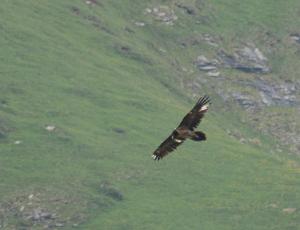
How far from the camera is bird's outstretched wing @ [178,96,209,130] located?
59.6 metres

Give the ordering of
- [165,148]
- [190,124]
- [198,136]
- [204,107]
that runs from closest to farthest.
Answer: [198,136] < [204,107] < [190,124] < [165,148]

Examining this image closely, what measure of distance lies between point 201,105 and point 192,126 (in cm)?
104

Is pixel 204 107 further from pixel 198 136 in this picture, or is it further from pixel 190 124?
pixel 198 136

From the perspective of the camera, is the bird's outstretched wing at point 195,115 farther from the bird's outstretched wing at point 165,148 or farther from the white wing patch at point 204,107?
the bird's outstretched wing at point 165,148

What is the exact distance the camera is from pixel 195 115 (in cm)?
6031

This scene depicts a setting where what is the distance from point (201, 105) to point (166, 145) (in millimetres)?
2850

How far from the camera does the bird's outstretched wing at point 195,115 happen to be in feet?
196

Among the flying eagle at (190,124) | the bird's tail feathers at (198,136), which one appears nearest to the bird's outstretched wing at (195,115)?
the flying eagle at (190,124)

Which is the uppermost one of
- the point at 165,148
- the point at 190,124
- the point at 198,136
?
the point at 198,136

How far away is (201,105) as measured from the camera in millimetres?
59812

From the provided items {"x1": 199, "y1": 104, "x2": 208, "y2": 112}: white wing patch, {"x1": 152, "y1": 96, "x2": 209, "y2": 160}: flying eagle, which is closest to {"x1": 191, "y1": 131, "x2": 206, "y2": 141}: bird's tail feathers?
{"x1": 152, "y1": 96, "x2": 209, "y2": 160}: flying eagle

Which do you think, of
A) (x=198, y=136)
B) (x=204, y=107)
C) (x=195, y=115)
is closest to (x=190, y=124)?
(x=195, y=115)

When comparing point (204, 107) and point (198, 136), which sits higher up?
point (204, 107)

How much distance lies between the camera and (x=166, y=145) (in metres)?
61.8
